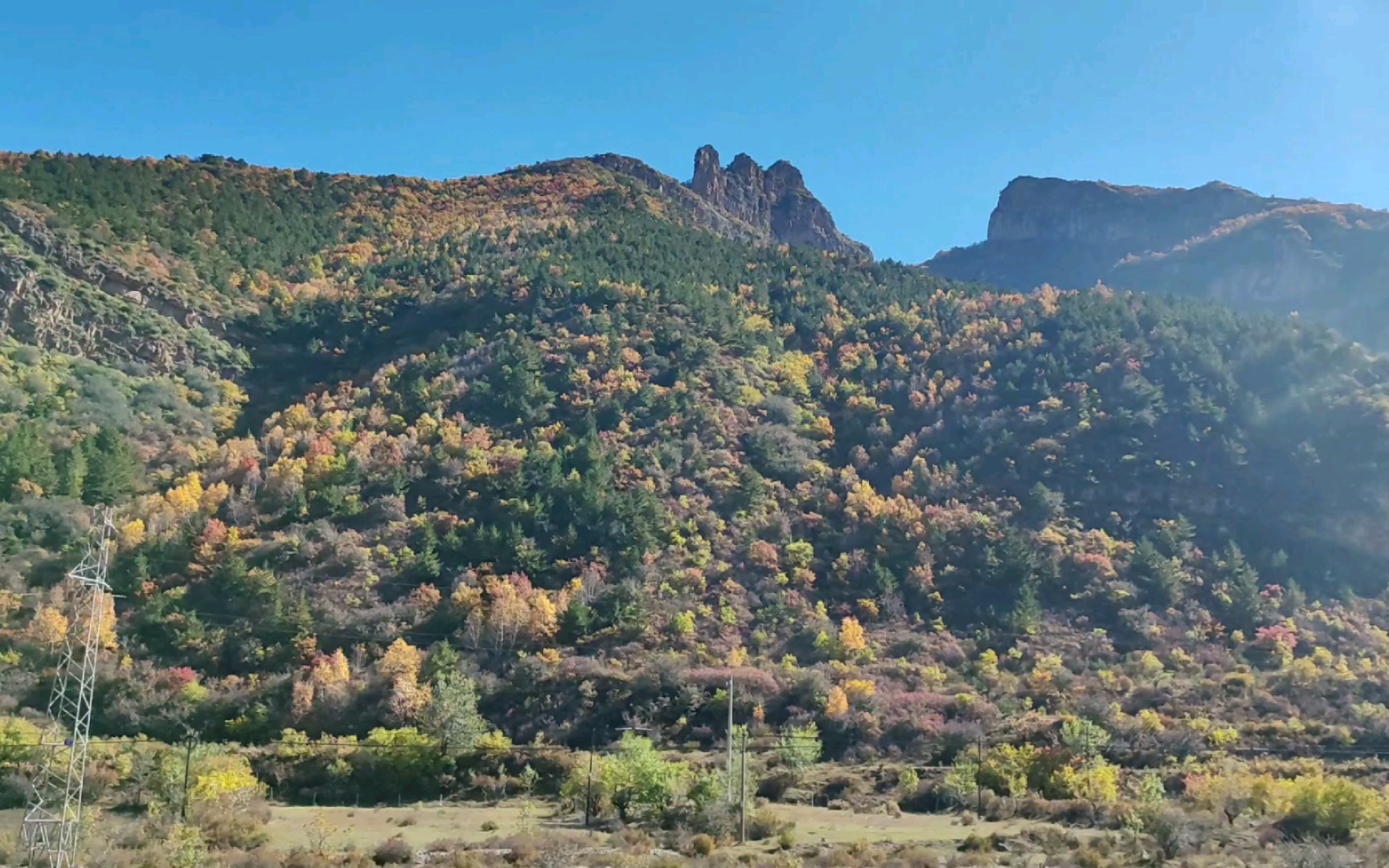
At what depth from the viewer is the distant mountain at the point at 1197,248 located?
139 meters

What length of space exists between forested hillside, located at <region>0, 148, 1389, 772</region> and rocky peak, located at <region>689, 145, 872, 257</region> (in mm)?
78298

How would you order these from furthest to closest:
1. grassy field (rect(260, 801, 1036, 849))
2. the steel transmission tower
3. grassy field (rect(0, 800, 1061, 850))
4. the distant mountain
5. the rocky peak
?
the rocky peak < the distant mountain < grassy field (rect(260, 801, 1036, 849)) < grassy field (rect(0, 800, 1061, 850)) < the steel transmission tower

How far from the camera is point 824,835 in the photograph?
1236 inches

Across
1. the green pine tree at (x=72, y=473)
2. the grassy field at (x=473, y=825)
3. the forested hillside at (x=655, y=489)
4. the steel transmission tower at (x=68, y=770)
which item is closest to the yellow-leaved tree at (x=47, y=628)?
the forested hillside at (x=655, y=489)

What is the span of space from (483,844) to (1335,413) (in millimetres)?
64661

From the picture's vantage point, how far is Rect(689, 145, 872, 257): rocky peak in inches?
6668

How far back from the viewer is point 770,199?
598 ft

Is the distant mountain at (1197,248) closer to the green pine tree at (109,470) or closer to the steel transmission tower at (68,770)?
the green pine tree at (109,470)

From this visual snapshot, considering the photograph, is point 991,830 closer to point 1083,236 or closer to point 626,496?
point 626,496

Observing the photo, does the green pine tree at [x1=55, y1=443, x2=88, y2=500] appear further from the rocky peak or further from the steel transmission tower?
the rocky peak

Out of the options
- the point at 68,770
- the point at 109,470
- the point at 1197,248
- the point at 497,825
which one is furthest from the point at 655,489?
the point at 1197,248

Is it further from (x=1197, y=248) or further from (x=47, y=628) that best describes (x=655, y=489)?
(x=1197, y=248)

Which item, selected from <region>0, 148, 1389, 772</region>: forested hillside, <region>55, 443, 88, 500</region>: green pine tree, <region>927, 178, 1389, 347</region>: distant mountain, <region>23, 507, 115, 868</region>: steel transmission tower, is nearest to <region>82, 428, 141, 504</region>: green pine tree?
<region>0, 148, 1389, 772</region>: forested hillside

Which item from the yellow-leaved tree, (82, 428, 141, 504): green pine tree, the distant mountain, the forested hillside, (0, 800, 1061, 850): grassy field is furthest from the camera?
the distant mountain
